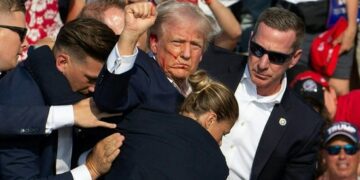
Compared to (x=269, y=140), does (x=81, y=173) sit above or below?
above

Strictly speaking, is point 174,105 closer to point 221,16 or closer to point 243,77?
point 243,77

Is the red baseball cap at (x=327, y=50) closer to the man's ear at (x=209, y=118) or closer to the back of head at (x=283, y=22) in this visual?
the back of head at (x=283, y=22)

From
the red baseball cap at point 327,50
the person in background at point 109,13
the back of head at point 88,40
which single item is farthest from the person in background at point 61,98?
the red baseball cap at point 327,50

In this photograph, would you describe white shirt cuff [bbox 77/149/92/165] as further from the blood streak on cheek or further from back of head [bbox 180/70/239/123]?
the blood streak on cheek

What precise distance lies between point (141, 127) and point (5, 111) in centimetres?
56

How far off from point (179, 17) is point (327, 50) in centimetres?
245

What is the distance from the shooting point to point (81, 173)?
3.40 metres

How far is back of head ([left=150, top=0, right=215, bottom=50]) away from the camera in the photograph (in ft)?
13.0

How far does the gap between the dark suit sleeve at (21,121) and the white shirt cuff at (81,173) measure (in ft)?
0.68

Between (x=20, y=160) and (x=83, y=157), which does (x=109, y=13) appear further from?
(x=20, y=160)

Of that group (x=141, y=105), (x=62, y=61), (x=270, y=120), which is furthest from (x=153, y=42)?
(x=270, y=120)

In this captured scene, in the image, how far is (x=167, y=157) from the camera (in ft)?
10.7

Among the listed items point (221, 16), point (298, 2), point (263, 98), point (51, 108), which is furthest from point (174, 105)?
point (298, 2)

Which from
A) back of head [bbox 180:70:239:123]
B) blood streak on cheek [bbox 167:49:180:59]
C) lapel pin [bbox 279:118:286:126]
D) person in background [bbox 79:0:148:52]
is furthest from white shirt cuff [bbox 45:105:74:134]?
lapel pin [bbox 279:118:286:126]
